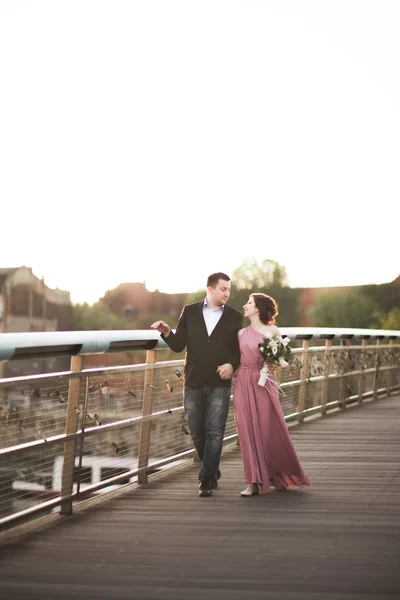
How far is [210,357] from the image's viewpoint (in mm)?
9109

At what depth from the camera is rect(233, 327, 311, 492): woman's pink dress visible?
9.27 metres

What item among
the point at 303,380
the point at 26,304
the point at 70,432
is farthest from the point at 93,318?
the point at 70,432

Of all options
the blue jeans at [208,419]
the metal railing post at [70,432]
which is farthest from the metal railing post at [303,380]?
the metal railing post at [70,432]

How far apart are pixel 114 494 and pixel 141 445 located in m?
0.58

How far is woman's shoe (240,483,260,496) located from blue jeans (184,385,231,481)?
26 cm

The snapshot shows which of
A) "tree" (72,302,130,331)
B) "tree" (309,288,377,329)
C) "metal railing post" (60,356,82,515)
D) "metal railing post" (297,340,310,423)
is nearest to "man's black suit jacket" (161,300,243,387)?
"metal railing post" (60,356,82,515)

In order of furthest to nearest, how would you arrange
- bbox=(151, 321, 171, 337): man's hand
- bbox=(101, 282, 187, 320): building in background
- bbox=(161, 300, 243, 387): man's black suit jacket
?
bbox=(101, 282, 187, 320): building in background < bbox=(161, 300, 243, 387): man's black suit jacket < bbox=(151, 321, 171, 337): man's hand

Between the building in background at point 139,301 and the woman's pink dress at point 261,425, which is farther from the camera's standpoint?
the building in background at point 139,301

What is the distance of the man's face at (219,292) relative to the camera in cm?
901

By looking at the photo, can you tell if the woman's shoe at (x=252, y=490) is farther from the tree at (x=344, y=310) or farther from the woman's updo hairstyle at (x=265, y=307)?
the tree at (x=344, y=310)

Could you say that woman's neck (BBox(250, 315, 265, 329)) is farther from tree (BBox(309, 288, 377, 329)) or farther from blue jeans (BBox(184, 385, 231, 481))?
tree (BBox(309, 288, 377, 329))

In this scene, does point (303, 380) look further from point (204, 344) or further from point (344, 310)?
point (344, 310)

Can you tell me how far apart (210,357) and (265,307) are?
629 mm

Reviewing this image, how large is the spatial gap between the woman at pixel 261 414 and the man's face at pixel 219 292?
0.30 meters
